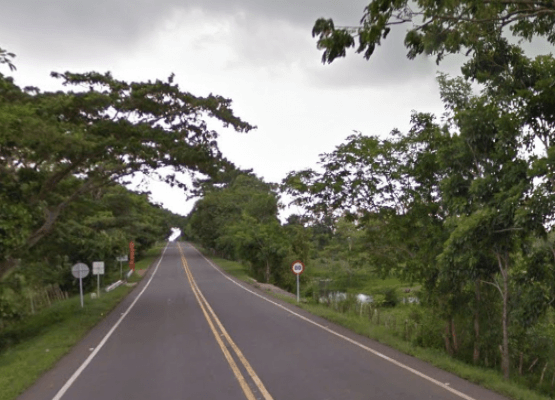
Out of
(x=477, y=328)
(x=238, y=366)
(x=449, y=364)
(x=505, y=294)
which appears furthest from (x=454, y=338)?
Result: (x=238, y=366)

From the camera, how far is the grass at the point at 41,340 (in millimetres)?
9906

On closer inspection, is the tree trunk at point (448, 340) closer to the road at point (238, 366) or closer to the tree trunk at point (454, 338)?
the tree trunk at point (454, 338)

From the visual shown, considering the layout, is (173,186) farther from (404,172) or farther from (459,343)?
(459,343)

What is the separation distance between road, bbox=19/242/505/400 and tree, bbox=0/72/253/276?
192 inches

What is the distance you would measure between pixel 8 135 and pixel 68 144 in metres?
1.46

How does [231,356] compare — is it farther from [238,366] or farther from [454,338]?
[454,338]

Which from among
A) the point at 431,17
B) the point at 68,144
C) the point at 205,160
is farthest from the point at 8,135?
the point at 431,17

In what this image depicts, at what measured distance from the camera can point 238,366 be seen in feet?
33.1

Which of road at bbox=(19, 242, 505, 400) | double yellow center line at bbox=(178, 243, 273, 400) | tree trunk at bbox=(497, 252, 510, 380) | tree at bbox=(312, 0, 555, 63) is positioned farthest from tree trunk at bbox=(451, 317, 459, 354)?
tree at bbox=(312, 0, 555, 63)

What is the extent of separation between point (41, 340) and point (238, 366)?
26.9 feet

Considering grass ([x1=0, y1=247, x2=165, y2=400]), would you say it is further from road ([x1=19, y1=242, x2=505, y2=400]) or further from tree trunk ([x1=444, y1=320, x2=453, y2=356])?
tree trunk ([x1=444, y1=320, x2=453, y2=356])

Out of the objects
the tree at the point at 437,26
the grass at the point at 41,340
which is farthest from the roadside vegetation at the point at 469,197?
the grass at the point at 41,340

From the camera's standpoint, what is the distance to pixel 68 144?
45.0ft

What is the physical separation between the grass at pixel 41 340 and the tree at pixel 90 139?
9.21ft
